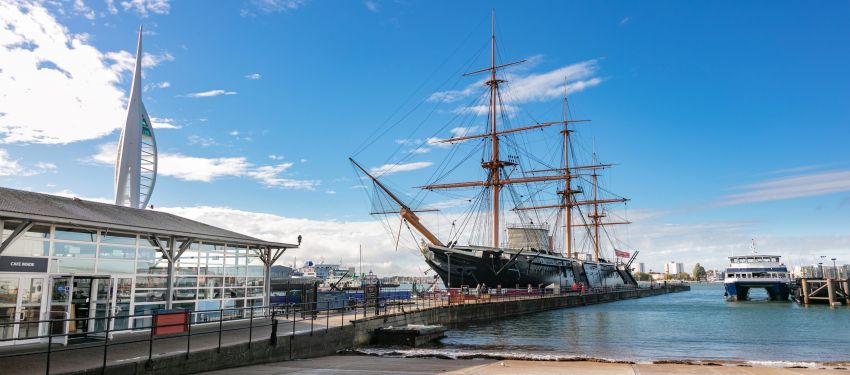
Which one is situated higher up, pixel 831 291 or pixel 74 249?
pixel 74 249

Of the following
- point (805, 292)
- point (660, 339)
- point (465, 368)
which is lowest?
point (660, 339)

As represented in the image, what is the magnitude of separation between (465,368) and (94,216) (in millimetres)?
11514

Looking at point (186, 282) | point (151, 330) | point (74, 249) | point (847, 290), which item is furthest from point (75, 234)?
point (847, 290)

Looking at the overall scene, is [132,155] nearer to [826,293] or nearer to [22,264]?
[22,264]

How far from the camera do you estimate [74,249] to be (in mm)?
14656

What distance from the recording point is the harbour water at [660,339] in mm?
20906

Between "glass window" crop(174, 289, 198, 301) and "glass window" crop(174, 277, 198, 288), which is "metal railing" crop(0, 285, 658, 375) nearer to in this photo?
"glass window" crop(174, 289, 198, 301)

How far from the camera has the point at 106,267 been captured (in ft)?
50.6

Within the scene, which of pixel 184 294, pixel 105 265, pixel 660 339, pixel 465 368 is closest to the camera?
pixel 465 368

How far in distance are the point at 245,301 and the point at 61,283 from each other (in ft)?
23.1

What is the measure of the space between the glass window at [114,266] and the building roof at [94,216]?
1158 mm

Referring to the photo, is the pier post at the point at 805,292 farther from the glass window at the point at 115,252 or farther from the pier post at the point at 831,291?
the glass window at the point at 115,252

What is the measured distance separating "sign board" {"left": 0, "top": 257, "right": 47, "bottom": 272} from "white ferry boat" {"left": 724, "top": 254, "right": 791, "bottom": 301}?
7167 centimetres

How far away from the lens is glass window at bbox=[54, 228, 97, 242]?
14.4m
